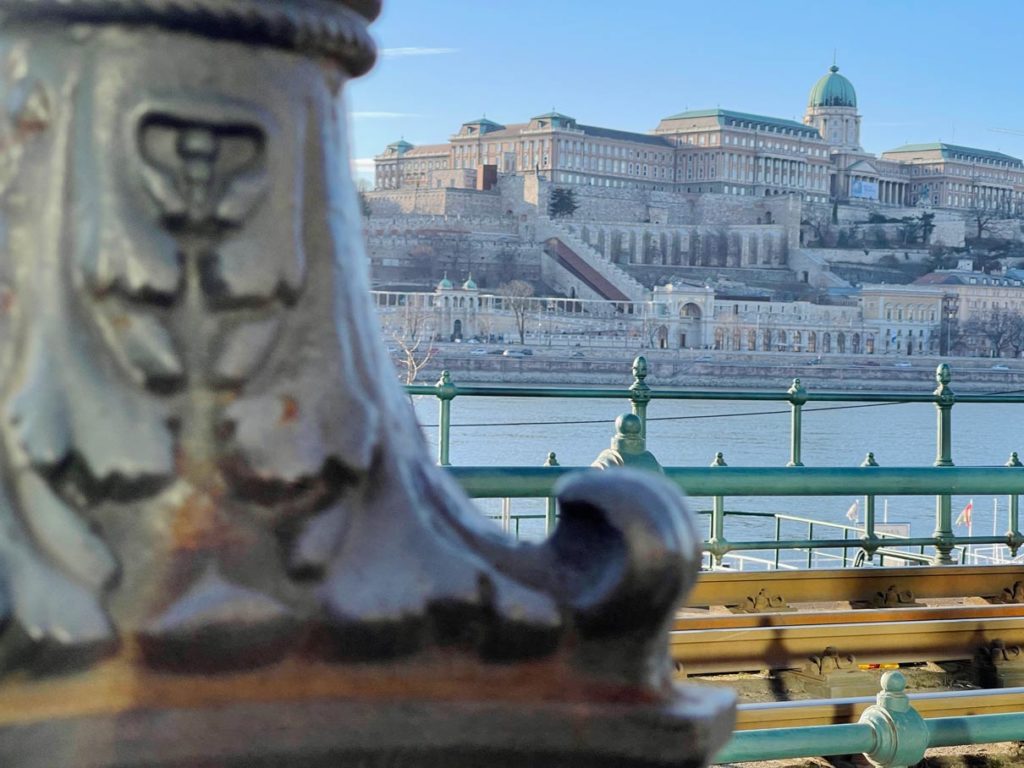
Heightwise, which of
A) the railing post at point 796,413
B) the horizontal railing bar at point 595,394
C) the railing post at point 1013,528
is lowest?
the railing post at point 1013,528

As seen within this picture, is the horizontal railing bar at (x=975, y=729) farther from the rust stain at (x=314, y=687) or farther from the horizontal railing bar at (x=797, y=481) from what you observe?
the rust stain at (x=314, y=687)

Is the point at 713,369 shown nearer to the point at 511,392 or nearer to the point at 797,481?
the point at 511,392

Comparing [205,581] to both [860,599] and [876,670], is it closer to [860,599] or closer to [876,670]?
[876,670]

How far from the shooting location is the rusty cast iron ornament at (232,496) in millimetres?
676

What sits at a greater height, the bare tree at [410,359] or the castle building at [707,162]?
the castle building at [707,162]

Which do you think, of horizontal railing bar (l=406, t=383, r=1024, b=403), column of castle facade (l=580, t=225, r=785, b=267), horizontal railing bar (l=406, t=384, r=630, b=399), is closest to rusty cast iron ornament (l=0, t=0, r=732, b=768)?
horizontal railing bar (l=406, t=383, r=1024, b=403)

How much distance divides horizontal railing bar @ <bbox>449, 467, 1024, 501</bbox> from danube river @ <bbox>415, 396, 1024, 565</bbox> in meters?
7.42

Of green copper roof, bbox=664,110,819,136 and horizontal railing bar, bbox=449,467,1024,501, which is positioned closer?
Result: horizontal railing bar, bbox=449,467,1024,501

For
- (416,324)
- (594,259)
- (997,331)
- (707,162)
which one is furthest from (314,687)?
(707,162)

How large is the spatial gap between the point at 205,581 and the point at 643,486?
8.2 inches

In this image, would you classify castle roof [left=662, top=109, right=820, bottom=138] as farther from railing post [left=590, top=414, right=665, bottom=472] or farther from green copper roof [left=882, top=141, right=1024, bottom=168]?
railing post [left=590, top=414, right=665, bottom=472]

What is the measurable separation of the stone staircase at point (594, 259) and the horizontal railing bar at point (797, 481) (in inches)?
2434

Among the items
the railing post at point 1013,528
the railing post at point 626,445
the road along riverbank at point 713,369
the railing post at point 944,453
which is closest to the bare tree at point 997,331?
the road along riverbank at point 713,369

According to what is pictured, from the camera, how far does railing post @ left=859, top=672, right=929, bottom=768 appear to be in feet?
6.89
